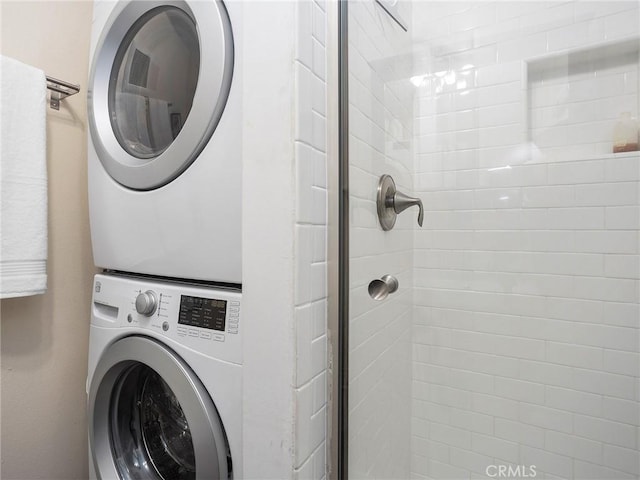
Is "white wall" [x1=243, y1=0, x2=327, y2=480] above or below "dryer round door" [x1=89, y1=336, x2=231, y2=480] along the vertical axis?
above

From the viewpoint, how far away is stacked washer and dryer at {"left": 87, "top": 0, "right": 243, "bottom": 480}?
0.72 metres

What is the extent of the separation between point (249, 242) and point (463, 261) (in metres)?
0.87

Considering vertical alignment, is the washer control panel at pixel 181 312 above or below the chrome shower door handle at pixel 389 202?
below

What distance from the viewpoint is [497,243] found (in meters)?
1.20

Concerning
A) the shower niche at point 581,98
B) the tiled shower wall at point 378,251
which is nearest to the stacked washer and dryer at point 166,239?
the tiled shower wall at point 378,251

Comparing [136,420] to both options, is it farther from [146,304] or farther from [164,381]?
[146,304]

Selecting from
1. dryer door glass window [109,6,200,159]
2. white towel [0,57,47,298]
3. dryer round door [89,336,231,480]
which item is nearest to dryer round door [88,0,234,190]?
dryer door glass window [109,6,200,159]

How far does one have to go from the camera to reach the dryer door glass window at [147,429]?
0.93 metres

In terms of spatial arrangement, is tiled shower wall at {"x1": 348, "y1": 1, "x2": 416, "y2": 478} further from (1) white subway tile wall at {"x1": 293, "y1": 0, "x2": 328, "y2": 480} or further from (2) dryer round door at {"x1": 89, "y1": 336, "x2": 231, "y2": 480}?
(2) dryer round door at {"x1": 89, "y1": 336, "x2": 231, "y2": 480}

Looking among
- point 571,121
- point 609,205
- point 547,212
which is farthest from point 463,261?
point 571,121

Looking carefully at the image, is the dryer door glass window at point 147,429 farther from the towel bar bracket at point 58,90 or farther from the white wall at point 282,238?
the towel bar bracket at point 58,90

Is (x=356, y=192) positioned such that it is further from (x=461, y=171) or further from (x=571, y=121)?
(x=571, y=121)

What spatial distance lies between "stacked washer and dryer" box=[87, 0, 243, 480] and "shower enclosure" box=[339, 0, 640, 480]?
0.31 meters

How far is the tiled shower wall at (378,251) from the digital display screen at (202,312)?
294mm
